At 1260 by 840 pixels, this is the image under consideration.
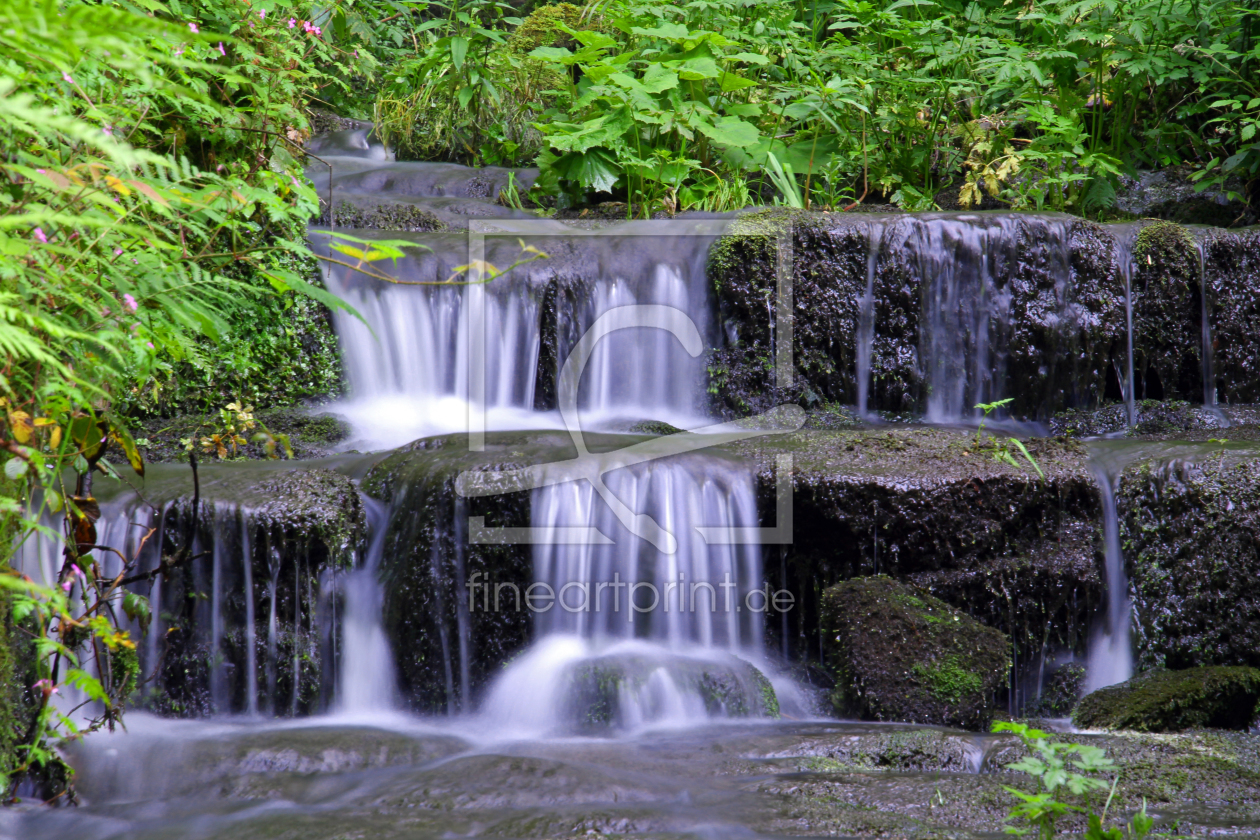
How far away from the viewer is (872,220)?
6.08 meters

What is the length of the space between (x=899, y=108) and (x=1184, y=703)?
17.2 feet

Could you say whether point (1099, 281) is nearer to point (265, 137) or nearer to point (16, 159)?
point (265, 137)

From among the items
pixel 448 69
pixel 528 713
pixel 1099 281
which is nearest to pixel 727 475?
pixel 528 713

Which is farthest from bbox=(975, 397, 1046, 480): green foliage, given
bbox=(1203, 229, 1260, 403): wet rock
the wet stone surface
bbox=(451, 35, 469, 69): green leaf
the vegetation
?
bbox=(451, 35, 469, 69): green leaf

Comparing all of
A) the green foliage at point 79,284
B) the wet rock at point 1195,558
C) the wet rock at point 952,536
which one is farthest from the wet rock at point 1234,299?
the green foliage at point 79,284

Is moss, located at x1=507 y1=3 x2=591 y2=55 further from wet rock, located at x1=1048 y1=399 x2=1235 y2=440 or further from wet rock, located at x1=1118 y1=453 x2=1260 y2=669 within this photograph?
wet rock, located at x1=1118 y1=453 x2=1260 y2=669

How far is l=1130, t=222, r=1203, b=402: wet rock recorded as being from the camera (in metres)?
6.16

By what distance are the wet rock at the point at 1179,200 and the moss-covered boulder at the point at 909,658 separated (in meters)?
4.99

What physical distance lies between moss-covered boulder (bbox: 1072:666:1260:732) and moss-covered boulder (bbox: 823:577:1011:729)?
394 mm

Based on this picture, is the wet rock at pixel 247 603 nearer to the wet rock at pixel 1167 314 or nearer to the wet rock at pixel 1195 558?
the wet rock at pixel 1195 558

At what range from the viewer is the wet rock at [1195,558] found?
14.0 ft

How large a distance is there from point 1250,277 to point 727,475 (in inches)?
161

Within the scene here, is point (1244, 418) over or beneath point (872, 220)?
beneath

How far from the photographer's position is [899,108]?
24.8 feet
